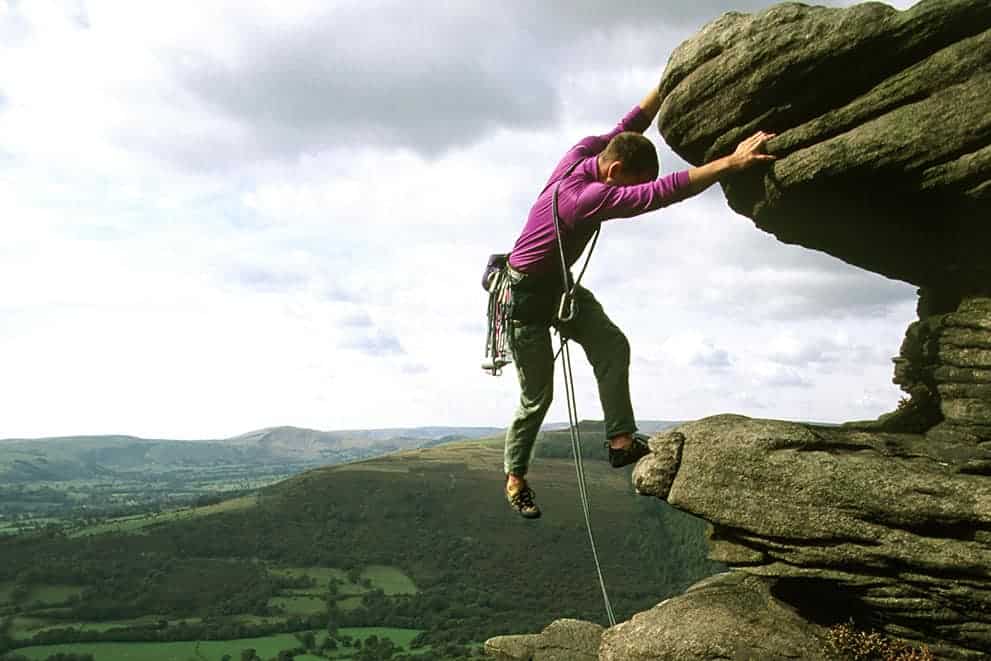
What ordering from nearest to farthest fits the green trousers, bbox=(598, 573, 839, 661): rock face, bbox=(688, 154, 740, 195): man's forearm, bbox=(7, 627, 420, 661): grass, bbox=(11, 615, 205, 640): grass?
bbox=(688, 154, 740, 195): man's forearm → the green trousers → bbox=(598, 573, 839, 661): rock face → bbox=(7, 627, 420, 661): grass → bbox=(11, 615, 205, 640): grass

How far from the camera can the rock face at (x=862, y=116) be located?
10.4m

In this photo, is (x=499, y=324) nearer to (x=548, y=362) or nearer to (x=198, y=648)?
(x=548, y=362)

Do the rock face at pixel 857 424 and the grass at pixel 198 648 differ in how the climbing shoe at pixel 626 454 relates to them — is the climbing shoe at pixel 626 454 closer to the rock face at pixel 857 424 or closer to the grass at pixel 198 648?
the rock face at pixel 857 424

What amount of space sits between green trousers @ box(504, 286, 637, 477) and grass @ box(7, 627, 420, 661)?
152 metres

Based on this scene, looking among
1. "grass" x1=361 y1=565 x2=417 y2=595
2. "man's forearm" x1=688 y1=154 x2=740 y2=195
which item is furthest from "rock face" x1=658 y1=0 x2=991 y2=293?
"grass" x1=361 y1=565 x2=417 y2=595

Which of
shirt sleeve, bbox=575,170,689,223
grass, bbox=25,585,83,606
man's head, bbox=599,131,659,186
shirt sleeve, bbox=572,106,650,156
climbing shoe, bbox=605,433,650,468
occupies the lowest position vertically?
grass, bbox=25,585,83,606

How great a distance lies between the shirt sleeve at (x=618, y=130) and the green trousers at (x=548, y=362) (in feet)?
6.74

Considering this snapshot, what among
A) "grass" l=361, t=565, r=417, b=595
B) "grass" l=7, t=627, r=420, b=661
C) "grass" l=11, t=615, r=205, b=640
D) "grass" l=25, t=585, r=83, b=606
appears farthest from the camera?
"grass" l=25, t=585, r=83, b=606

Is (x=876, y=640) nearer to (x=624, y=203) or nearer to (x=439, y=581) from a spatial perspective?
(x=624, y=203)

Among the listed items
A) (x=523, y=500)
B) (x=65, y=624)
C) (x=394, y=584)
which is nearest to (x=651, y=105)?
(x=523, y=500)

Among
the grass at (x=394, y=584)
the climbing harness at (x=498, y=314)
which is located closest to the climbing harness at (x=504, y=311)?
the climbing harness at (x=498, y=314)

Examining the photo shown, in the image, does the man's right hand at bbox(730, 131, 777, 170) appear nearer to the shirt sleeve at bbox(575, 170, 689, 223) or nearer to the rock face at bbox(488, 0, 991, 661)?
the shirt sleeve at bbox(575, 170, 689, 223)

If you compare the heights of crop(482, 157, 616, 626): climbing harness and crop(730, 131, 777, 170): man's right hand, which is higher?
crop(730, 131, 777, 170): man's right hand

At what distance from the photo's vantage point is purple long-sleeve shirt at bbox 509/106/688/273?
8297mm
